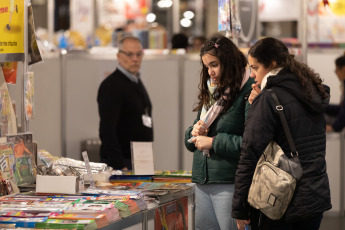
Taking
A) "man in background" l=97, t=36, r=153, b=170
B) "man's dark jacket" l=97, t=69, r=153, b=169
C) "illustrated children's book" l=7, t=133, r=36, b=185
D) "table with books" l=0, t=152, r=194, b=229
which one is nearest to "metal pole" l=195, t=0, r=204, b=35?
"man in background" l=97, t=36, r=153, b=170

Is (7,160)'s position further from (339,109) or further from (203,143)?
(339,109)

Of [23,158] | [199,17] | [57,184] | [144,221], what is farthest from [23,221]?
[199,17]

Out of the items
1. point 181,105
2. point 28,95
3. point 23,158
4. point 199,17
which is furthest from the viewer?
point 199,17

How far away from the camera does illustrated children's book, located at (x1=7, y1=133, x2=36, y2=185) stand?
137 inches

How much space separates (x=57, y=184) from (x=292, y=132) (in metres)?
1.16

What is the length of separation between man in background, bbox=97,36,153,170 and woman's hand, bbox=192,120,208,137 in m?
1.73

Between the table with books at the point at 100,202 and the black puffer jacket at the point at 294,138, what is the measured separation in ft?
1.47

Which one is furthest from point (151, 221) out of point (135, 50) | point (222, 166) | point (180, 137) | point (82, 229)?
point (180, 137)

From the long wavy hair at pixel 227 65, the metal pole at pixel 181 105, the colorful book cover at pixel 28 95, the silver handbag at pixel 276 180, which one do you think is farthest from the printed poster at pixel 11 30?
the metal pole at pixel 181 105

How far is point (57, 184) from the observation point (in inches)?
129

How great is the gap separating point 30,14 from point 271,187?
1.67 meters

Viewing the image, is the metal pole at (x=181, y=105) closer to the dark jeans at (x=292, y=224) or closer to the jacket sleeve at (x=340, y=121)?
the jacket sleeve at (x=340, y=121)

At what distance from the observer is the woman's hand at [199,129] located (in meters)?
3.47

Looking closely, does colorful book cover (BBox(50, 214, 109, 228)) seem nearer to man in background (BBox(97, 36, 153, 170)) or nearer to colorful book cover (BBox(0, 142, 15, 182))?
colorful book cover (BBox(0, 142, 15, 182))
